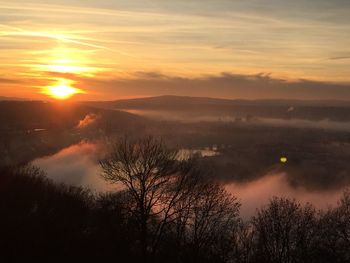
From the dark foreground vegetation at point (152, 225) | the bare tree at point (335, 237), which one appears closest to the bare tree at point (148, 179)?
the dark foreground vegetation at point (152, 225)

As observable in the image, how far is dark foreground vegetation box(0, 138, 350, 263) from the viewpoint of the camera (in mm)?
42188

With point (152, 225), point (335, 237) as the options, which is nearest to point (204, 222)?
point (152, 225)

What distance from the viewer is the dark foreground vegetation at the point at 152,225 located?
42188 mm

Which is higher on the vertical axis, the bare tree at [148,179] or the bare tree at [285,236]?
the bare tree at [148,179]

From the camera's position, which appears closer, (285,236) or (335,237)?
(335,237)

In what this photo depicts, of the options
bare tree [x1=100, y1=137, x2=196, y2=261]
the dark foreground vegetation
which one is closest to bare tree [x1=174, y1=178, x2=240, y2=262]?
the dark foreground vegetation

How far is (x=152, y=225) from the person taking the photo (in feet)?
153

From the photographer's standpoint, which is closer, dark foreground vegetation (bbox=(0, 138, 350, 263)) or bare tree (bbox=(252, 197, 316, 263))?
dark foreground vegetation (bbox=(0, 138, 350, 263))

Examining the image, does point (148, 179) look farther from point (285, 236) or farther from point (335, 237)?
point (335, 237)

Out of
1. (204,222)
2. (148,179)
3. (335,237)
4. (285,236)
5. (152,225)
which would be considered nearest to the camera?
(148,179)

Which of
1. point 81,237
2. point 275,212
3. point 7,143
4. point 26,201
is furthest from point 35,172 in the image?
point 7,143

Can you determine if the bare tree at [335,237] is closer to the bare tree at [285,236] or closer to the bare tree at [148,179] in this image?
the bare tree at [285,236]

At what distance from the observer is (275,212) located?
180ft

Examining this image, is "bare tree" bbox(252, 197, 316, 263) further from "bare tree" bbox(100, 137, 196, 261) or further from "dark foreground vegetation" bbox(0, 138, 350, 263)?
"bare tree" bbox(100, 137, 196, 261)
